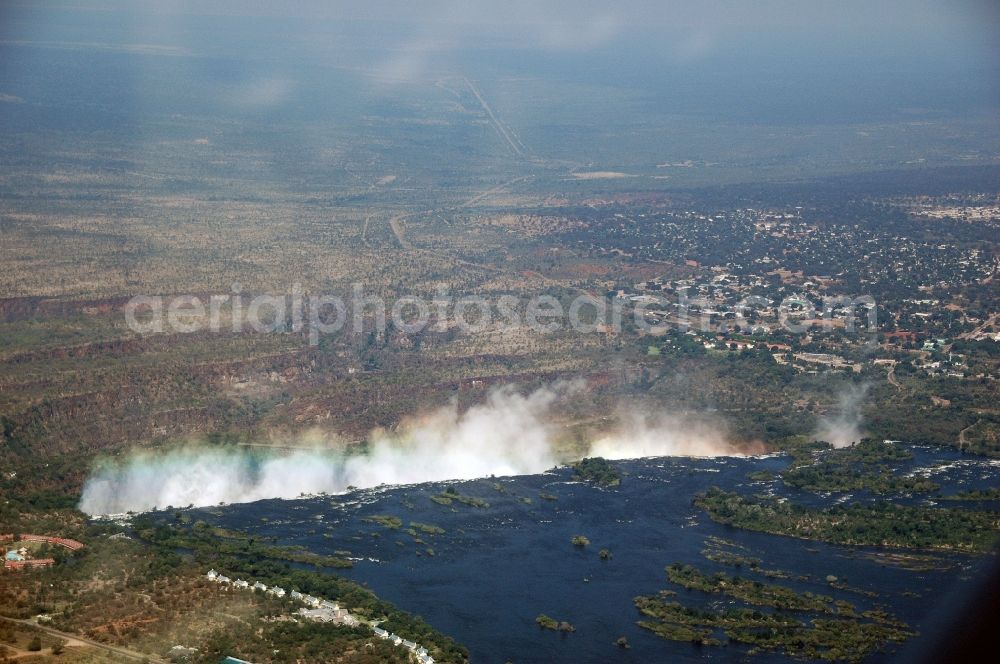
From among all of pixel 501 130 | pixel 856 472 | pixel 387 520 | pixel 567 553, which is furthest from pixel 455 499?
pixel 501 130

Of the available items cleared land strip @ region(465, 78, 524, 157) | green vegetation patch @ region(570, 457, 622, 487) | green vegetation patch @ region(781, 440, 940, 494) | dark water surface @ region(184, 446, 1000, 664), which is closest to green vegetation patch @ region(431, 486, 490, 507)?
dark water surface @ region(184, 446, 1000, 664)

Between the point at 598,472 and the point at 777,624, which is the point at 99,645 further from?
the point at 598,472

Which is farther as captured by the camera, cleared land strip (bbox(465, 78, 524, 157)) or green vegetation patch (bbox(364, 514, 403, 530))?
cleared land strip (bbox(465, 78, 524, 157))

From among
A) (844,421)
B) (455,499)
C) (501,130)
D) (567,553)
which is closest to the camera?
(567,553)

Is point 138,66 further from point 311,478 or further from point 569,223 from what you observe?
point 311,478

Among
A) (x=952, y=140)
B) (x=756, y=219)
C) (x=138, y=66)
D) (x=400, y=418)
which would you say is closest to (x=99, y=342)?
(x=400, y=418)

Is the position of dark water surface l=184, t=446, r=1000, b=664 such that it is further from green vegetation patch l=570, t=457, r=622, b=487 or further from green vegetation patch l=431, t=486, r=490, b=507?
green vegetation patch l=570, t=457, r=622, b=487
